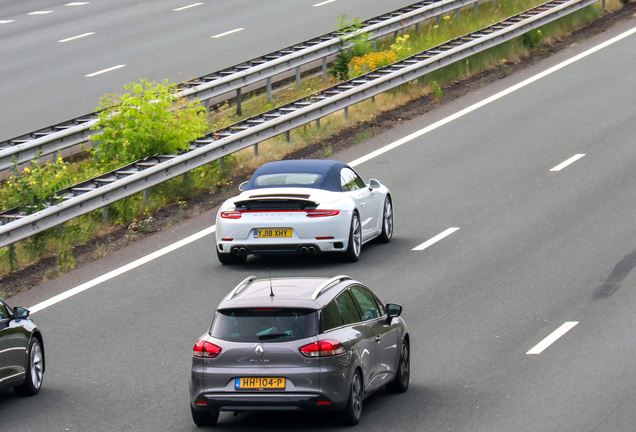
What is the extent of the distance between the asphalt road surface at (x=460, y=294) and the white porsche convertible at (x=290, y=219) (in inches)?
13.2

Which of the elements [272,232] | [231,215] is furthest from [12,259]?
[272,232]

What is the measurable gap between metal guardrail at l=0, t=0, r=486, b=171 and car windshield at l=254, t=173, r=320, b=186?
4.71 meters

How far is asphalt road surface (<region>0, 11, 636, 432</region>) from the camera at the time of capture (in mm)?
12086

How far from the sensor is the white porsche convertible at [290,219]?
17922 millimetres

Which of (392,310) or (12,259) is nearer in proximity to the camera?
(392,310)

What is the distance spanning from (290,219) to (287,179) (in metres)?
0.89

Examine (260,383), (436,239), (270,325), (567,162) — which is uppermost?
(270,325)

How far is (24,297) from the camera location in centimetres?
1736

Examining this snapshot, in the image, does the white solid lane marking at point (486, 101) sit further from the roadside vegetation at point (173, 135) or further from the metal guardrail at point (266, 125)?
the metal guardrail at point (266, 125)

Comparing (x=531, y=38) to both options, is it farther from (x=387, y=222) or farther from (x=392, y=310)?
(x=392, y=310)

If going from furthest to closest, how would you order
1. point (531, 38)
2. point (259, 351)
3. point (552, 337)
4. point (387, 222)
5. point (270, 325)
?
point (531, 38)
point (387, 222)
point (552, 337)
point (270, 325)
point (259, 351)

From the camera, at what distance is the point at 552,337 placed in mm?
14469

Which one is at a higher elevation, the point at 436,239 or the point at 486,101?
the point at 436,239

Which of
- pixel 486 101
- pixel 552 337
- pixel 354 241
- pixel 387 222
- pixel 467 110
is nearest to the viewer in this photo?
pixel 552 337
